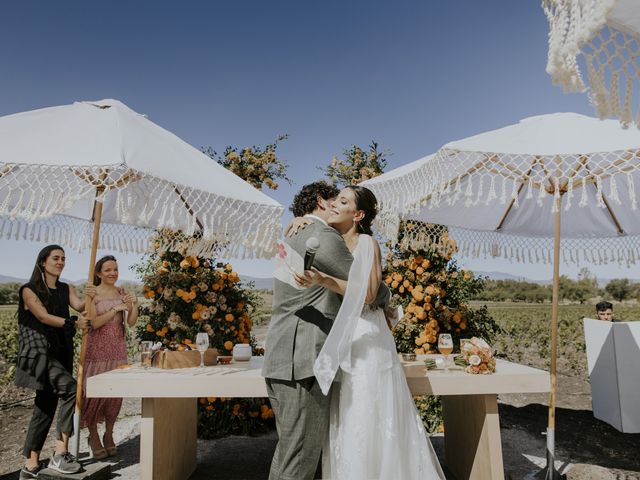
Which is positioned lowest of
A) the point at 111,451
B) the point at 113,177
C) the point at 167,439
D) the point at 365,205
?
the point at 111,451

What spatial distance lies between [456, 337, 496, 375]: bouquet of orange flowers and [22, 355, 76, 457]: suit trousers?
260 centimetres

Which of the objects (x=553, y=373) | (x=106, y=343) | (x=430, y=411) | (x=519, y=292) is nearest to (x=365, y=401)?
(x=553, y=373)

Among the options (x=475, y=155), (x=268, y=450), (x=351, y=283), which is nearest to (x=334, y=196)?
(x=351, y=283)

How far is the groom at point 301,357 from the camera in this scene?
1935mm

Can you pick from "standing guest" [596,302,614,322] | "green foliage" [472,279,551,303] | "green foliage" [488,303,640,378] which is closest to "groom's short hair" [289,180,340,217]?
"standing guest" [596,302,614,322]

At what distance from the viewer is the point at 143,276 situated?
444cm

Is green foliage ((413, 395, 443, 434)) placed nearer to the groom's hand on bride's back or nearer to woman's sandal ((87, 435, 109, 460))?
woman's sandal ((87, 435, 109, 460))

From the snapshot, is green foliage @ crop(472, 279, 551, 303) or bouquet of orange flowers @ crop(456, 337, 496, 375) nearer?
bouquet of orange flowers @ crop(456, 337, 496, 375)

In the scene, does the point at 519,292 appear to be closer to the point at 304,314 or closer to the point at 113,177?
the point at 304,314

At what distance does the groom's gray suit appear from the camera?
193 centimetres

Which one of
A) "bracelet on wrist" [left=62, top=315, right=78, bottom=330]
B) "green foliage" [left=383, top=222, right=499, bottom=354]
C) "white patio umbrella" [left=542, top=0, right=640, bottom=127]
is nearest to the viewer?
"white patio umbrella" [left=542, top=0, right=640, bottom=127]

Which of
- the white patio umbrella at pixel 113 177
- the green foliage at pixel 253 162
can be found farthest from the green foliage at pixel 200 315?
the green foliage at pixel 253 162

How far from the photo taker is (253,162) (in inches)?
211

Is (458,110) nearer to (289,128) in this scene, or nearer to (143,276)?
(289,128)
